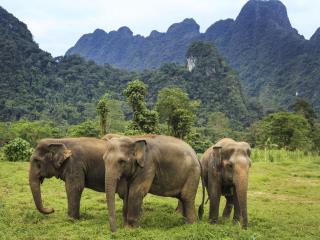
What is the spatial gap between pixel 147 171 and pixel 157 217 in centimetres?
168

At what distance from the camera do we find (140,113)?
32781mm

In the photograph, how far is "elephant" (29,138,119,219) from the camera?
8.74 metres

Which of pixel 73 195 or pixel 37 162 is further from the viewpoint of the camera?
pixel 37 162

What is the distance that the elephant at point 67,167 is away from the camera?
28.7ft

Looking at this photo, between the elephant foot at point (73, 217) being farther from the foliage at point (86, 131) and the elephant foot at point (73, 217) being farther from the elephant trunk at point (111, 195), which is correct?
the foliage at point (86, 131)

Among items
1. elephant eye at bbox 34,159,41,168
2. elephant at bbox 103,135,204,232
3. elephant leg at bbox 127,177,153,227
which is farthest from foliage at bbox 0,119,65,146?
elephant leg at bbox 127,177,153,227

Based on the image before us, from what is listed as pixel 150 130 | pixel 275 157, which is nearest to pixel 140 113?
pixel 150 130

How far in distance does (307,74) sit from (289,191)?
115158 mm

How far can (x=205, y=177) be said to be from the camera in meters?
9.33

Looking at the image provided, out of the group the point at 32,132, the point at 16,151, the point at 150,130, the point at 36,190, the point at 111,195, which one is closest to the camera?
the point at 111,195

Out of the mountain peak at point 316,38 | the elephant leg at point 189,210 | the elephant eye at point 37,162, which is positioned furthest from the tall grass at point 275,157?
the mountain peak at point 316,38

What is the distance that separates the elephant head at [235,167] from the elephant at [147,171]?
481 mm

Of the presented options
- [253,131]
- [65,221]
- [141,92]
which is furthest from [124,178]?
[253,131]

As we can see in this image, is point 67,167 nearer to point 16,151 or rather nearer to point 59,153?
point 59,153
